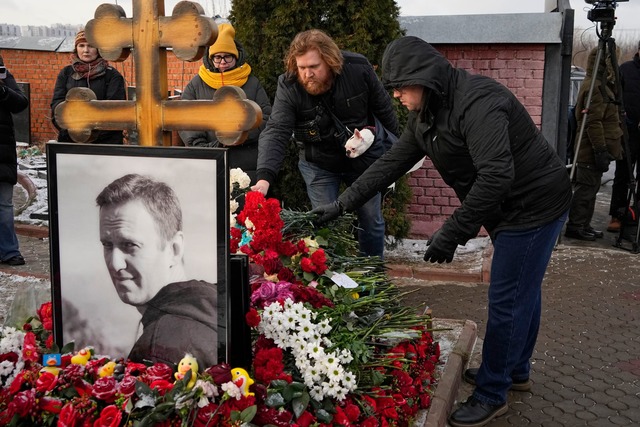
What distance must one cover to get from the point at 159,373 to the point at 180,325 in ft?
0.61

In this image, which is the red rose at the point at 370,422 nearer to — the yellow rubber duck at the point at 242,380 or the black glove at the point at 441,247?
the yellow rubber duck at the point at 242,380

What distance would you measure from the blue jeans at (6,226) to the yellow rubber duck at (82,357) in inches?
165

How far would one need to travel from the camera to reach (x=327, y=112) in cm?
444

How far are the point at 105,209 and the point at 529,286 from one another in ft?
6.13

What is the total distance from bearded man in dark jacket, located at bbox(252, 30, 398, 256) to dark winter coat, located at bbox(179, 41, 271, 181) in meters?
0.56

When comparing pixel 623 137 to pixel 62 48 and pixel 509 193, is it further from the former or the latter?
pixel 62 48

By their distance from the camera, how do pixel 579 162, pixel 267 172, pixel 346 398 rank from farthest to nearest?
pixel 579 162 < pixel 267 172 < pixel 346 398

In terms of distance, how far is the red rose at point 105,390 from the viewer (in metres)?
2.35

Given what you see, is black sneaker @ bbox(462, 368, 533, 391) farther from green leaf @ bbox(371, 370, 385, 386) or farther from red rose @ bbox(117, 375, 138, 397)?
red rose @ bbox(117, 375, 138, 397)

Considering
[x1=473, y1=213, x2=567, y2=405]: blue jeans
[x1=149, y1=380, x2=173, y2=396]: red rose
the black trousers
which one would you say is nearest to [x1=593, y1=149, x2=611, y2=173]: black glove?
the black trousers

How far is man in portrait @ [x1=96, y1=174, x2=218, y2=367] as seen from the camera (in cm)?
248

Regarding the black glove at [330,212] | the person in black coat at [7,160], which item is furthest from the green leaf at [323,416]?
the person in black coat at [7,160]

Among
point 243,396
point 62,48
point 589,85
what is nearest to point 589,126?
point 589,85

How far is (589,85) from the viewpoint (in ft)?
23.2
